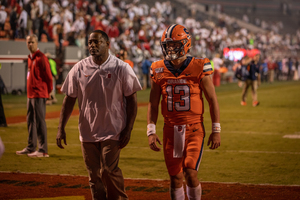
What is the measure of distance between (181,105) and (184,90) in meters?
0.16

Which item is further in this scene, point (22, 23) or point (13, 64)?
point (13, 64)

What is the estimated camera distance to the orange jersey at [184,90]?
15.5 feet

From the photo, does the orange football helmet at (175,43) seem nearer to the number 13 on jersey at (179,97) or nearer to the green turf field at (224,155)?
the number 13 on jersey at (179,97)

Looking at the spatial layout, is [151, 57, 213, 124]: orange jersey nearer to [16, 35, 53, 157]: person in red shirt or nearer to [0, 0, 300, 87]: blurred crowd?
[16, 35, 53, 157]: person in red shirt

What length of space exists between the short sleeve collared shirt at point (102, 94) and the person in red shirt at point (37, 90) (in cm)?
370


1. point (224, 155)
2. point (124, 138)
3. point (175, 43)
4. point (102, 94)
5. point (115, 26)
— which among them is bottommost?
point (224, 155)

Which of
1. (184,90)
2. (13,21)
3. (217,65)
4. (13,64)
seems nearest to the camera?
(184,90)

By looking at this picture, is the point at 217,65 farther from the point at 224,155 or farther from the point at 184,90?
the point at 184,90

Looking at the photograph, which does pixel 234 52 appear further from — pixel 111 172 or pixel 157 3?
pixel 111 172

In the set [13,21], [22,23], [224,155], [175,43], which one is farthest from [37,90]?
[22,23]

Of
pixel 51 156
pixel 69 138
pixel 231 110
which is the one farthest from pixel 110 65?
pixel 231 110

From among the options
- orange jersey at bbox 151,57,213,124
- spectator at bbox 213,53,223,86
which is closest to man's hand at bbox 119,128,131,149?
orange jersey at bbox 151,57,213,124

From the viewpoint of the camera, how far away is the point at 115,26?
28.1 metres

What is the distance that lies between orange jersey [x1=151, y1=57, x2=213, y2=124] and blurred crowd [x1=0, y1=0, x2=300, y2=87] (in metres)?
6.38
